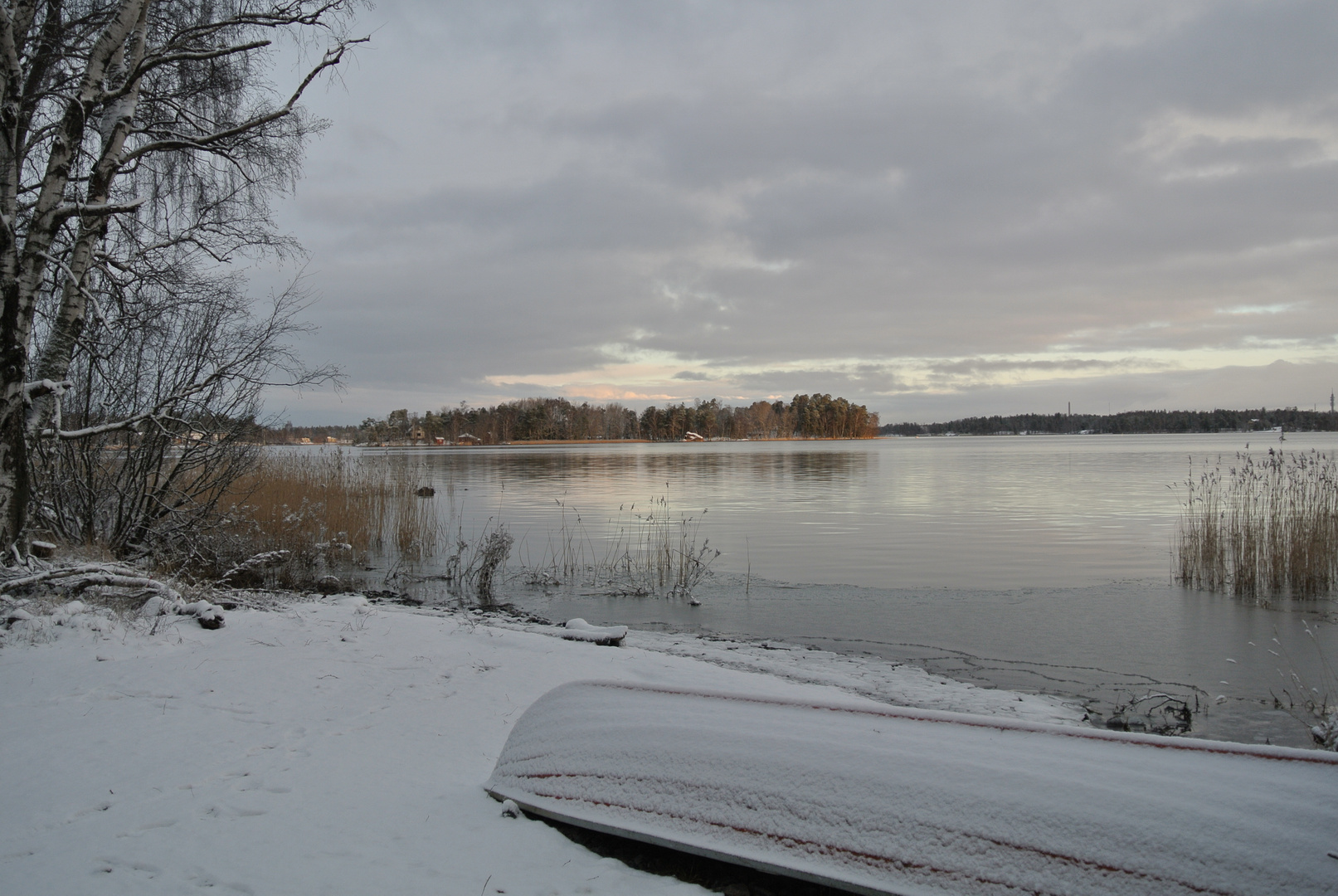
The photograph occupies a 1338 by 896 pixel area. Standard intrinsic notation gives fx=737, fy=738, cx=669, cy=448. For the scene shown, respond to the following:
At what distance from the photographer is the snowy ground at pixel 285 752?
2451mm

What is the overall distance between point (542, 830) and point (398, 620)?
4542 mm

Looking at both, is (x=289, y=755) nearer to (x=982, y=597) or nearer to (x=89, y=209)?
(x=89, y=209)

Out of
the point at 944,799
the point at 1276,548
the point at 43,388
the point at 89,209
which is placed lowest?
the point at 1276,548

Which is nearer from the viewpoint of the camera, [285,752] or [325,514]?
[285,752]

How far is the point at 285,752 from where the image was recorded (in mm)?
3408

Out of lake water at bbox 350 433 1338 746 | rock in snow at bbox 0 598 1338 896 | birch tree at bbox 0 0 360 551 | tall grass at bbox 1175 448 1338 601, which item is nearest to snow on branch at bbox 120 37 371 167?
birch tree at bbox 0 0 360 551

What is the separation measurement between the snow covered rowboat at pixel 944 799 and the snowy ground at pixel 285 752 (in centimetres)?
27

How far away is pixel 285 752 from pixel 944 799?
2.87 meters

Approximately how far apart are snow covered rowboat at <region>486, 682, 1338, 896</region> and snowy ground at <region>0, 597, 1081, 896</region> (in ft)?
0.89

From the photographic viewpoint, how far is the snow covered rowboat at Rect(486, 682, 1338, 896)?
205 cm

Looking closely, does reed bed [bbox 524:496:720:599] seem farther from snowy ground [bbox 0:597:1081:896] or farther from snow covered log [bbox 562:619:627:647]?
snowy ground [bbox 0:597:1081:896]

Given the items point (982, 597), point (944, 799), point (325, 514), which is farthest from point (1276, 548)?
point (325, 514)

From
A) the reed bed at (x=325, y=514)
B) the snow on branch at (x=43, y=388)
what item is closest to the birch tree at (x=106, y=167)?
the snow on branch at (x=43, y=388)

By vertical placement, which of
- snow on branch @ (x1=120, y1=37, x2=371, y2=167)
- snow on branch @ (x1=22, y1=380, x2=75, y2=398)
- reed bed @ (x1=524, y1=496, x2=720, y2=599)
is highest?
snow on branch @ (x1=120, y1=37, x2=371, y2=167)
